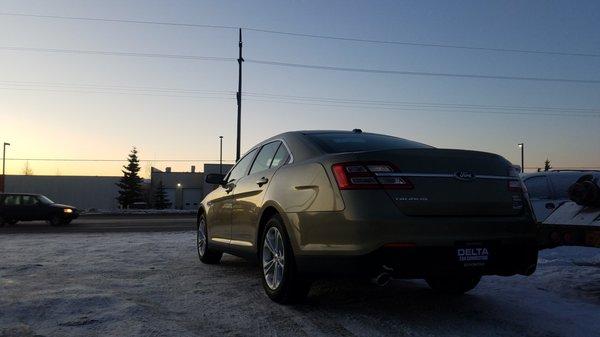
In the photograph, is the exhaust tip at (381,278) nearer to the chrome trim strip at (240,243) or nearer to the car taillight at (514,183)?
the car taillight at (514,183)

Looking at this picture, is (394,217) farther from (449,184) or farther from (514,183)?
(514,183)

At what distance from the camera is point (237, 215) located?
632 centimetres

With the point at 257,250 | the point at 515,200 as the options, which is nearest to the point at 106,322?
the point at 257,250

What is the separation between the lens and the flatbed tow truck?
5.37 meters

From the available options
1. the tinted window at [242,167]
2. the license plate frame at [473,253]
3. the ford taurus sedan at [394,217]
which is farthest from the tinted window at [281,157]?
the license plate frame at [473,253]

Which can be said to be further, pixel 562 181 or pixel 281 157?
pixel 562 181

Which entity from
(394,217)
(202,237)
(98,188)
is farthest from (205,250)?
(98,188)

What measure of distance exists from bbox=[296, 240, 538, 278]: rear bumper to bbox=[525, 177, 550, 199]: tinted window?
6984mm

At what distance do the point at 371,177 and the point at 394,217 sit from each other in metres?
0.35

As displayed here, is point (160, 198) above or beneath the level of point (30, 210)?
beneath

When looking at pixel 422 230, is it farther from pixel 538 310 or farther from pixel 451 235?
pixel 538 310

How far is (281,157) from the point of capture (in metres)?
5.52

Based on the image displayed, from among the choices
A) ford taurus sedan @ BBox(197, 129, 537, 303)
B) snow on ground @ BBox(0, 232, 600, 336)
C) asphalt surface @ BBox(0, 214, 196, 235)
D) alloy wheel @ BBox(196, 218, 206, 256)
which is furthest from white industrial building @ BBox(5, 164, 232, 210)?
ford taurus sedan @ BBox(197, 129, 537, 303)

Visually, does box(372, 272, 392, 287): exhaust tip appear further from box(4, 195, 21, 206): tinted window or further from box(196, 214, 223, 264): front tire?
box(4, 195, 21, 206): tinted window
